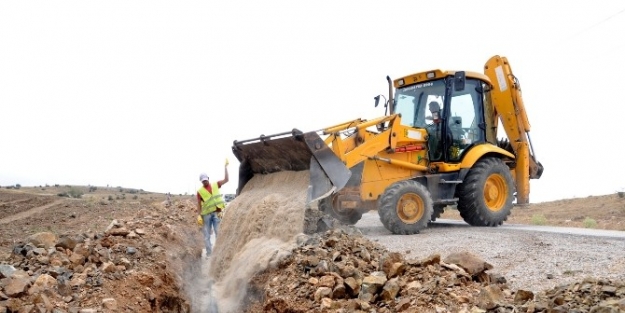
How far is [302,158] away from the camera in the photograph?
29.1ft

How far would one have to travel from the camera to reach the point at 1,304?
535 centimetres

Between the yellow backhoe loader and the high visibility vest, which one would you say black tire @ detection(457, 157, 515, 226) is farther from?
the high visibility vest

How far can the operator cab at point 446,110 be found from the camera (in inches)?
404

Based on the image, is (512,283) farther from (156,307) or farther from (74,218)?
(74,218)

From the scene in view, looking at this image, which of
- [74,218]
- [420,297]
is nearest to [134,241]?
[420,297]

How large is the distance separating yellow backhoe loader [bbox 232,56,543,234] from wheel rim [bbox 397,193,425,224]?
0.06 ft

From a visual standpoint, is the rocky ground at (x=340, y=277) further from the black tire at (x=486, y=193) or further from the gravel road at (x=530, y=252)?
the black tire at (x=486, y=193)

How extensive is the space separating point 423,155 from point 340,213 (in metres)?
2.02

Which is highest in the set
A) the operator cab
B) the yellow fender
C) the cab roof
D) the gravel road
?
the cab roof

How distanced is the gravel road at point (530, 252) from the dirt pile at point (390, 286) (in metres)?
0.50

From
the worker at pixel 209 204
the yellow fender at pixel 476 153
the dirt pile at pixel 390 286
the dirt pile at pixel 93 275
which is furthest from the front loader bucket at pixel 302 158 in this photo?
the yellow fender at pixel 476 153

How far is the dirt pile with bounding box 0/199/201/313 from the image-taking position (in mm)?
5824

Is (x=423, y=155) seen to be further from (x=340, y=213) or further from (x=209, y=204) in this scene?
(x=209, y=204)

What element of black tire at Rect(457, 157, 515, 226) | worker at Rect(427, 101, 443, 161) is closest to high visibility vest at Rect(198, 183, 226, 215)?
worker at Rect(427, 101, 443, 161)
